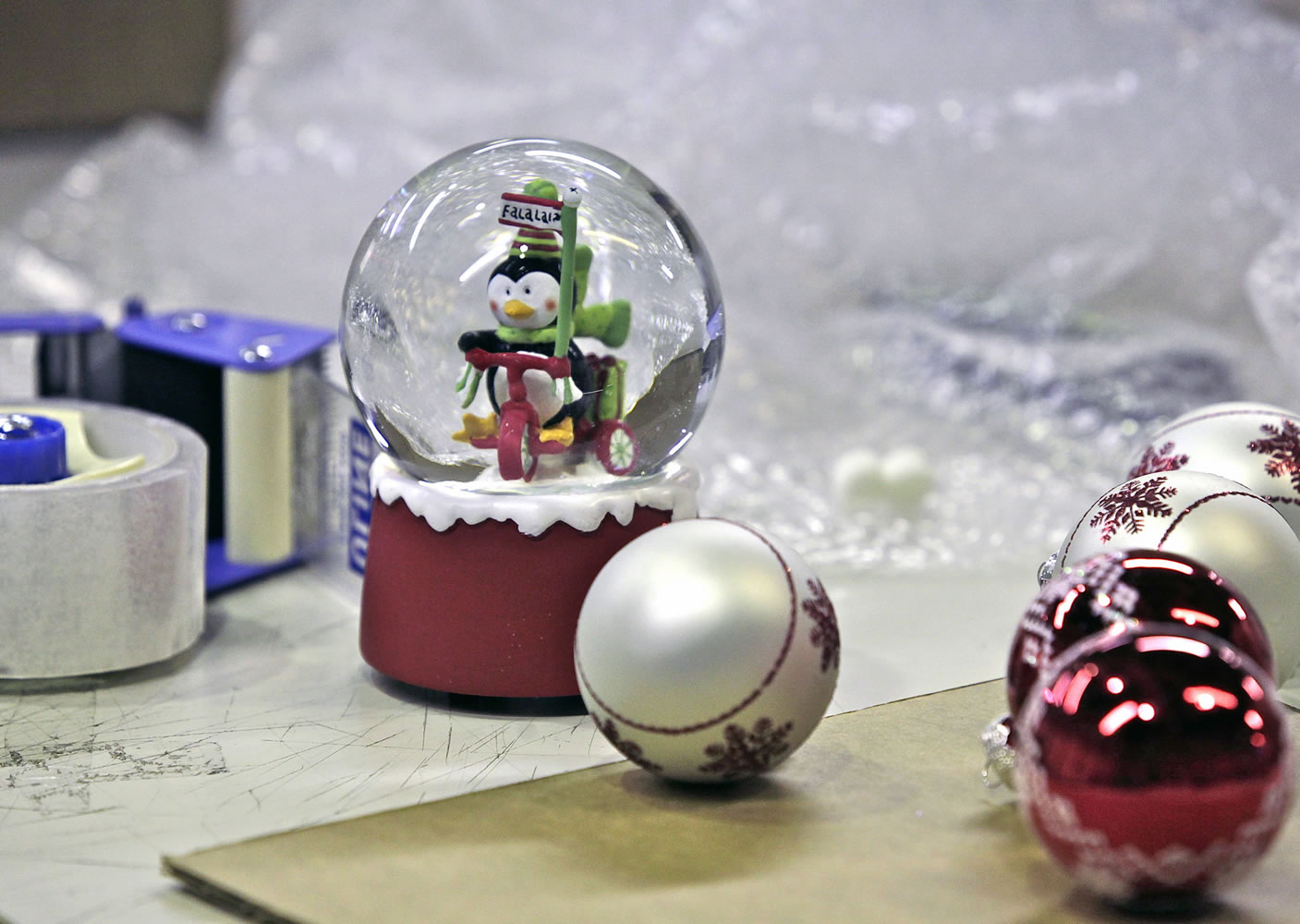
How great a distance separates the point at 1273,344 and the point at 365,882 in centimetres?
122

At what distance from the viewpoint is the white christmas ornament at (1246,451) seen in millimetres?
1048

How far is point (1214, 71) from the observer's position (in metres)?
1.93

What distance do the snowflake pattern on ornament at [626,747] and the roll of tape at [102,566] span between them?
37cm

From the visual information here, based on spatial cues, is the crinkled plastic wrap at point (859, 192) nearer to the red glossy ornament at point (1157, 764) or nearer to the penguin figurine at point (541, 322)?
the penguin figurine at point (541, 322)

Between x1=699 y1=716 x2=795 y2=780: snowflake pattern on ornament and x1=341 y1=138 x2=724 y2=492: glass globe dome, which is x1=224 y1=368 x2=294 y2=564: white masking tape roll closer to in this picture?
x1=341 y1=138 x2=724 y2=492: glass globe dome

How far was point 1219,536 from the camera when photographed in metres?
0.89

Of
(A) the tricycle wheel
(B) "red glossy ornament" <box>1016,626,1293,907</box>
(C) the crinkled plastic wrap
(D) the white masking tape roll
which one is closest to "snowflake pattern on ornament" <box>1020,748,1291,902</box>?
(B) "red glossy ornament" <box>1016,626,1293,907</box>

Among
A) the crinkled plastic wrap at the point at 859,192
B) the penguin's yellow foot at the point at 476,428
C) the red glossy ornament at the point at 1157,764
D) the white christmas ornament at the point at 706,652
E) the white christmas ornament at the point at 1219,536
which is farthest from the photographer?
the crinkled plastic wrap at the point at 859,192

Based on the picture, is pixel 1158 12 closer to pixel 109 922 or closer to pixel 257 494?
pixel 257 494

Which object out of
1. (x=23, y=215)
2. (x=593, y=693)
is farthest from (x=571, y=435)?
(x=23, y=215)

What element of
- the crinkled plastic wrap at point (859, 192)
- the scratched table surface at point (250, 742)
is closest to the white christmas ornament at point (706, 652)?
the scratched table surface at point (250, 742)

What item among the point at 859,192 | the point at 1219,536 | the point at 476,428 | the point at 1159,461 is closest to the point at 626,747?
the point at 476,428

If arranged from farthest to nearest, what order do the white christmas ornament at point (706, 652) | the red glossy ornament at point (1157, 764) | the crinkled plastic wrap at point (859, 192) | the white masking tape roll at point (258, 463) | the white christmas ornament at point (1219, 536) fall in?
1. the crinkled plastic wrap at point (859, 192)
2. the white masking tape roll at point (258, 463)
3. the white christmas ornament at point (1219, 536)
4. the white christmas ornament at point (706, 652)
5. the red glossy ornament at point (1157, 764)

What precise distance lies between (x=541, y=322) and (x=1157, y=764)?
0.49 m
